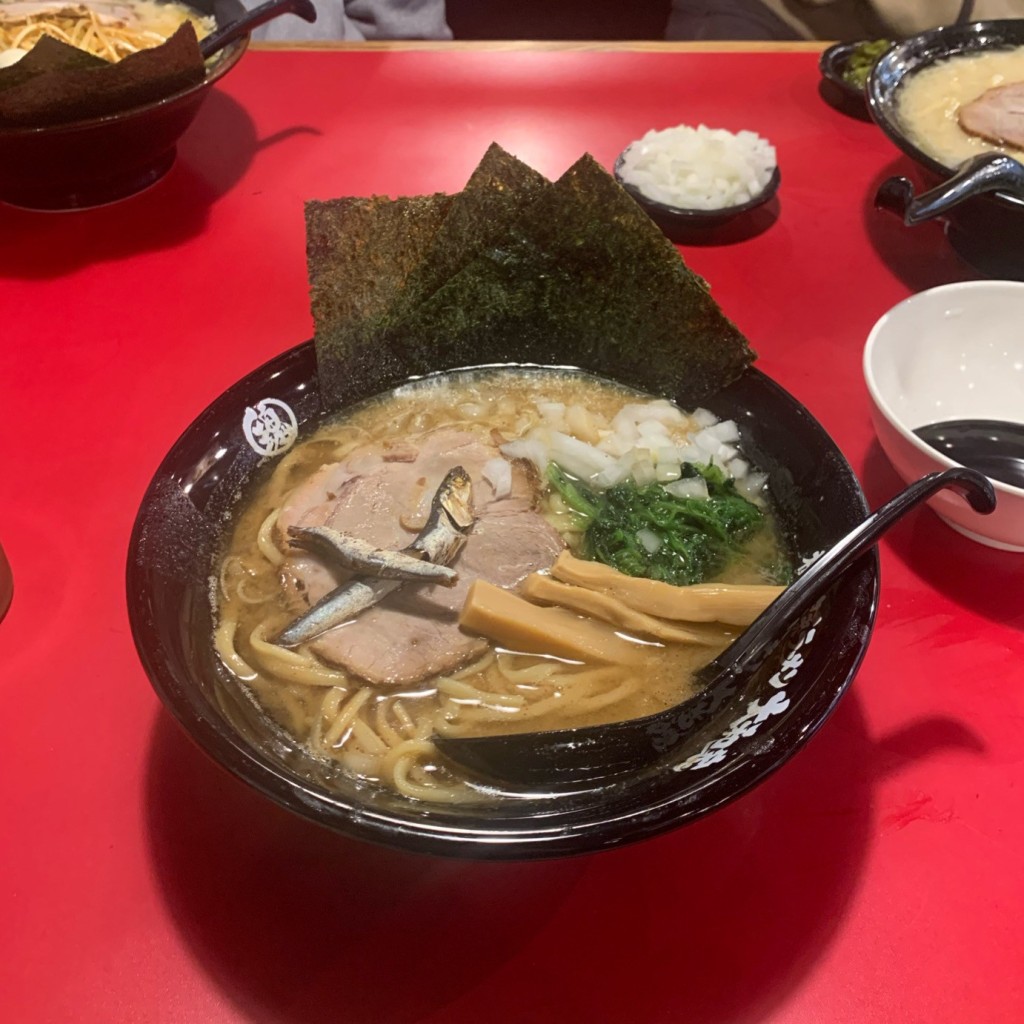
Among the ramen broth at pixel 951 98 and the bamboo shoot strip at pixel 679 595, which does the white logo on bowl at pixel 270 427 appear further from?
the ramen broth at pixel 951 98

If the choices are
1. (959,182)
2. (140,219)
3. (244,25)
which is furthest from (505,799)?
(244,25)

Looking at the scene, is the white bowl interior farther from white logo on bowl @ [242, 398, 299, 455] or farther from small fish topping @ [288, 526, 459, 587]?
white logo on bowl @ [242, 398, 299, 455]

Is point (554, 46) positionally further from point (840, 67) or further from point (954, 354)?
point (954, 354)

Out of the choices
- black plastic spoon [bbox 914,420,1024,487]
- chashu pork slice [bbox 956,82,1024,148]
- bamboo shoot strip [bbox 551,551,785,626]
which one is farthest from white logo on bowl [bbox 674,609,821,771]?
chashu pork slice [bbox 956,82,1024,148]

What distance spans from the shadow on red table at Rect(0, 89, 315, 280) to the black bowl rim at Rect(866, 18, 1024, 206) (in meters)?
1.72

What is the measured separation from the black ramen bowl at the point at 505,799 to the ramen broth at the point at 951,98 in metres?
1.22

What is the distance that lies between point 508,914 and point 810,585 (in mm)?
588

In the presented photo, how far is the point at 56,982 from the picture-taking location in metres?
1.08

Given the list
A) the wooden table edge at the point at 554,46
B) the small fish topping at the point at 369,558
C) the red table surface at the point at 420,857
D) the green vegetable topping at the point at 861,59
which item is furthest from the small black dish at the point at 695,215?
the small fish topping at the point at 369,558

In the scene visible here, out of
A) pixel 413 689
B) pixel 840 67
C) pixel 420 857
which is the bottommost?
pixel 413 689

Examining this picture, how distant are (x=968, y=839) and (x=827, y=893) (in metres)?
0.24

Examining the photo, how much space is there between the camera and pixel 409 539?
4.60 feet

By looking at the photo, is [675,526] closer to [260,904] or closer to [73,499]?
[260,904]

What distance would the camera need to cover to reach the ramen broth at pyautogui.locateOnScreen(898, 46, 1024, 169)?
218cm
